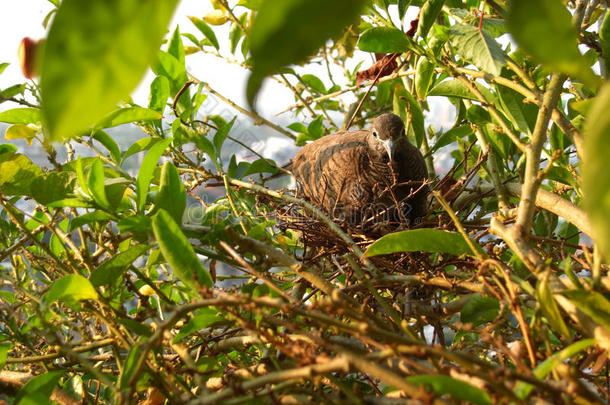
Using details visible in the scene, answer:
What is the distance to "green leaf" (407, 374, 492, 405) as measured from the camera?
0.37 meters

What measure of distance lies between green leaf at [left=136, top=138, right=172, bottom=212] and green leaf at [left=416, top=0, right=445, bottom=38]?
534 mm

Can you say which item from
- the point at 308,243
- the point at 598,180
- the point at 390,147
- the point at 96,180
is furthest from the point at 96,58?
the point at 390,147

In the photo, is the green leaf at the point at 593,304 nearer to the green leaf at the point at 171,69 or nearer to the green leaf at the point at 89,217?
the green leaf at the point at 89,217

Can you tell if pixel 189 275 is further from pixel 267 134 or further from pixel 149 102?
pixel 267 134

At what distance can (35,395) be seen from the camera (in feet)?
A: 1.75

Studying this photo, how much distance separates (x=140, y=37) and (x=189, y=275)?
0.43m

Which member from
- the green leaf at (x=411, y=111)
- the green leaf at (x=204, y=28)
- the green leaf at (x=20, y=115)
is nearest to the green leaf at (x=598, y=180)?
the green leaf at (x=20, y=115)

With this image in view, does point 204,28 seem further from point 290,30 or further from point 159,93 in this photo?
point 290,30

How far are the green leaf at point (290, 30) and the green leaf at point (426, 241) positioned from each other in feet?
1.57

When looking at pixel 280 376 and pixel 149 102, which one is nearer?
pixel 280 376

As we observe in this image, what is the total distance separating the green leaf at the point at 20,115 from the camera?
86 centimetres

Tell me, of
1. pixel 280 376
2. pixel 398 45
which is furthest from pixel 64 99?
pixel 398 45

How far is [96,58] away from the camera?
0.16 meters

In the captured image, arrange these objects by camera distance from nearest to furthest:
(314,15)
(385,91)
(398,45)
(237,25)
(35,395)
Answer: (314,15), (35,395), (398,45), (237,25), (385,91)
